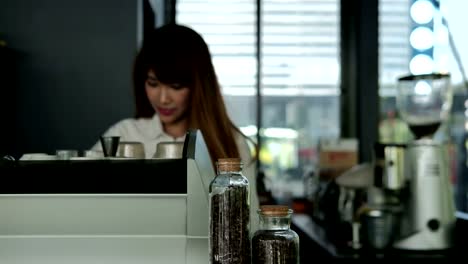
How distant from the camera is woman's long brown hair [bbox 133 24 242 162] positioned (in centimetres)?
202

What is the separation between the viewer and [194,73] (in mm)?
2031

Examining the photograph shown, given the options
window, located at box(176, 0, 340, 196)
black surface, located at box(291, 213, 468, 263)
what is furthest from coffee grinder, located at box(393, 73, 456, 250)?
window, located at box(176, 0, 340, 196)

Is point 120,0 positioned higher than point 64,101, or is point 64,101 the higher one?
point 120,0

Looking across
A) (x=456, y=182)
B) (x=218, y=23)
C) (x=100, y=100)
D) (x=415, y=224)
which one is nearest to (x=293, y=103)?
(x=218, y=23)

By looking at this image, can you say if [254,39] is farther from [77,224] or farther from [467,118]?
[77,224]

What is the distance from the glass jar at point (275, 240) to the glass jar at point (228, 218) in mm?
27

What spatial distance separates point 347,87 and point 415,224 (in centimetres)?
252

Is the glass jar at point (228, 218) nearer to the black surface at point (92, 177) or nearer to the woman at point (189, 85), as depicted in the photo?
the black surface at point (92, 177)

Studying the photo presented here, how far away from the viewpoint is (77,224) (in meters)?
1.23

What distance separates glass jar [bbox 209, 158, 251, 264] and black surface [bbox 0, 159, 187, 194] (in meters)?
0.09

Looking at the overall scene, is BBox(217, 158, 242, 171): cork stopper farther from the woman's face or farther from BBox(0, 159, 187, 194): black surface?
the woman's face

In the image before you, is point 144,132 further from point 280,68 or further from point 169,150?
point 280,68

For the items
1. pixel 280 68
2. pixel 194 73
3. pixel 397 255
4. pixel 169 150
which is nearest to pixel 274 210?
pixel 169 150

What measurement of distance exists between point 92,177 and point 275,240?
14.2 inches
